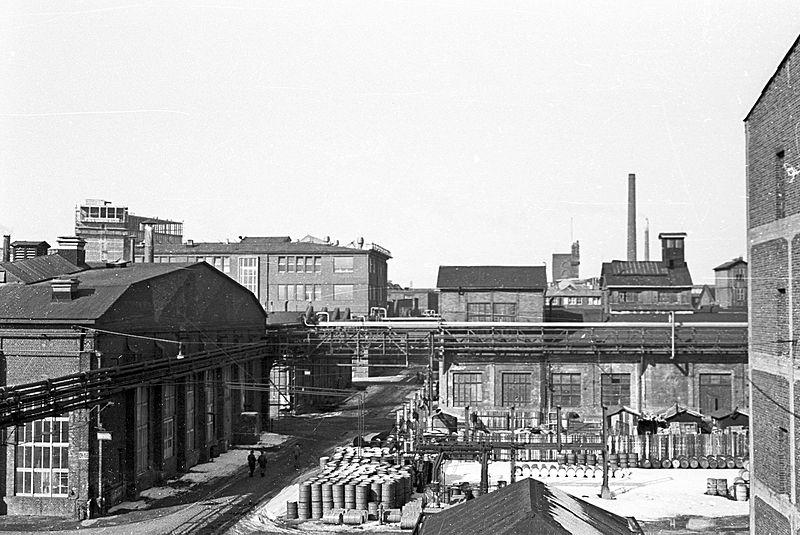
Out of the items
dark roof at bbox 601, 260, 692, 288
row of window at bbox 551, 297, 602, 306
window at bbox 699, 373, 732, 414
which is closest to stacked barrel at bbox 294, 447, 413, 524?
window at bbox 699, 373, 732, 414

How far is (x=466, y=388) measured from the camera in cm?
3931

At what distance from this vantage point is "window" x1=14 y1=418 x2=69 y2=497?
77.1ft

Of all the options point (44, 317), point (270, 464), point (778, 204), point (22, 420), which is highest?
point (778, 204)

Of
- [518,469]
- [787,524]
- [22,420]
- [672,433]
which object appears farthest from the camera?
[672,433]

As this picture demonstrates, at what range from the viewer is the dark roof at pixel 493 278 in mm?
42875

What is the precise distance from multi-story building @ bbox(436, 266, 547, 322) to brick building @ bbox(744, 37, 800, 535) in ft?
77.2

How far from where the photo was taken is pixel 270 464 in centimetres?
3200

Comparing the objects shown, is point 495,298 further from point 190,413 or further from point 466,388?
point 190,413

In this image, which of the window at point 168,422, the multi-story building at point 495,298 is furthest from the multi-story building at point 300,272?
the window at point 168,422

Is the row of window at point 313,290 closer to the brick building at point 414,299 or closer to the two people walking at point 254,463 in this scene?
the brick building at point 414,299

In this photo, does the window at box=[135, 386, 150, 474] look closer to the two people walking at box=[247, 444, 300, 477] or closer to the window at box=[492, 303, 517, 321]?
→ the two people walking at box=[247, 444, 300, 477]

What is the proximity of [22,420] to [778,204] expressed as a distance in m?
17.8

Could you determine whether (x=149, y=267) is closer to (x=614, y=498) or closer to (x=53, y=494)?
(x=53, y=494)

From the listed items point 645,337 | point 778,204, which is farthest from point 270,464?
point 778,204
